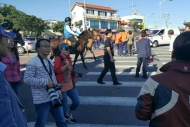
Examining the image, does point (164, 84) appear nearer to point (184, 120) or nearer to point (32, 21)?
point (184, 120)

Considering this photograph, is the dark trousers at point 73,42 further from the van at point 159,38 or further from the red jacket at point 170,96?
the van at point 159,38

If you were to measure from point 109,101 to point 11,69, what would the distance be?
2823 millimetres

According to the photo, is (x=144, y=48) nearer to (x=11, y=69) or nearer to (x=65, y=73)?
(x=65, y=73)

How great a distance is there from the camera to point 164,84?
177 cm

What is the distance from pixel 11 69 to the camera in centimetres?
468

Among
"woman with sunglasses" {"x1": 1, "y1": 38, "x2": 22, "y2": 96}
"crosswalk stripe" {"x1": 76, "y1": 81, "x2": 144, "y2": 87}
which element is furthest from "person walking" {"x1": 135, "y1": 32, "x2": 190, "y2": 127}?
"crosswalk stripe" {"x1": 76, "y1": 81, "x2": 144, "y2": 87}

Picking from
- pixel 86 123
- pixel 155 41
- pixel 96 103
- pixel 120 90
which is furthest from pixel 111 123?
pixel 155 41

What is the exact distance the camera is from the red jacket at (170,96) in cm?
175

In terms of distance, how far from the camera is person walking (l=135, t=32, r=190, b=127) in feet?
5.74

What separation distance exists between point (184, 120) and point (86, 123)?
3.10m

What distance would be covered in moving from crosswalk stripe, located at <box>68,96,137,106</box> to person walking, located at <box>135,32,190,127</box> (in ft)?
12.9

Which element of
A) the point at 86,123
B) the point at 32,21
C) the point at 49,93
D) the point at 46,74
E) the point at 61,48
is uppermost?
the point at 32,21

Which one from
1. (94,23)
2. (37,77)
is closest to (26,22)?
(94,23)

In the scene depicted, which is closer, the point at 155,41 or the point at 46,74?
the point at 46,74
